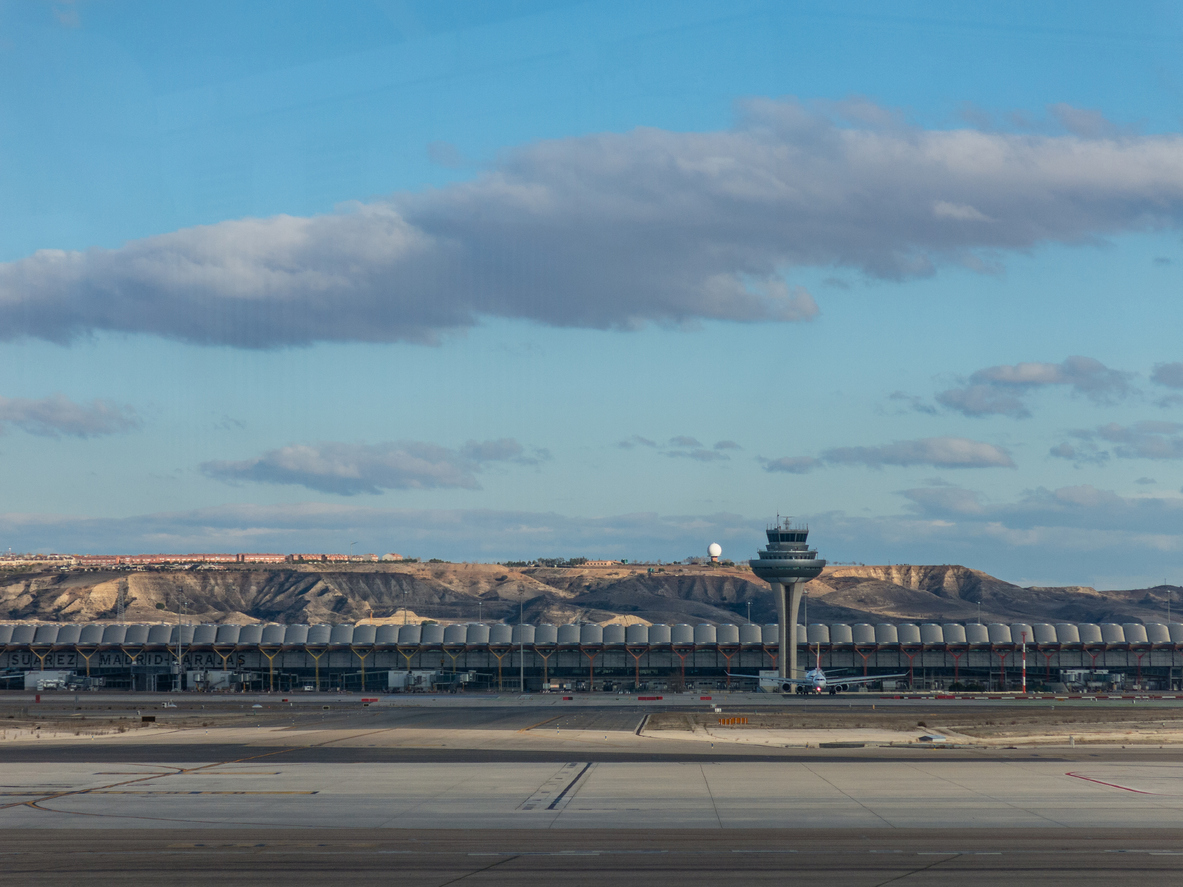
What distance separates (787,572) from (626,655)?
96.1 feet

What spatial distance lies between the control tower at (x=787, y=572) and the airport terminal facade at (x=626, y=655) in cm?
335

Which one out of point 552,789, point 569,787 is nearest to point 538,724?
point 569,787

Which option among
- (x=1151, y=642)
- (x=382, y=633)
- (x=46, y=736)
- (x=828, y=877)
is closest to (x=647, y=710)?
(x=46, y=736)

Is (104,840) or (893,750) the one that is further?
(893,750)

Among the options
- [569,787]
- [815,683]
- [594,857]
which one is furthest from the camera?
[815,683]

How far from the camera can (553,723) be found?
9294cm

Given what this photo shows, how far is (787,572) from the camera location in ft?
563

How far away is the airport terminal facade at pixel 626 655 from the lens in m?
170

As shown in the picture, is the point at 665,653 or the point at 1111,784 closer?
the point at 1111,784

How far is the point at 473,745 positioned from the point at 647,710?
43.9 metres

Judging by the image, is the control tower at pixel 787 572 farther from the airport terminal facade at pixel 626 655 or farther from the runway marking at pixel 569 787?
the runway marking at pixel 569 787

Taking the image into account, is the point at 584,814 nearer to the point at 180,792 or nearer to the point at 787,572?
the point at 180,792

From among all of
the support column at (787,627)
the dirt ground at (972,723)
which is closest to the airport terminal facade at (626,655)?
the support column at (787,627)

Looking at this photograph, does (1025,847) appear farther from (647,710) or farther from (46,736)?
(647,710)
